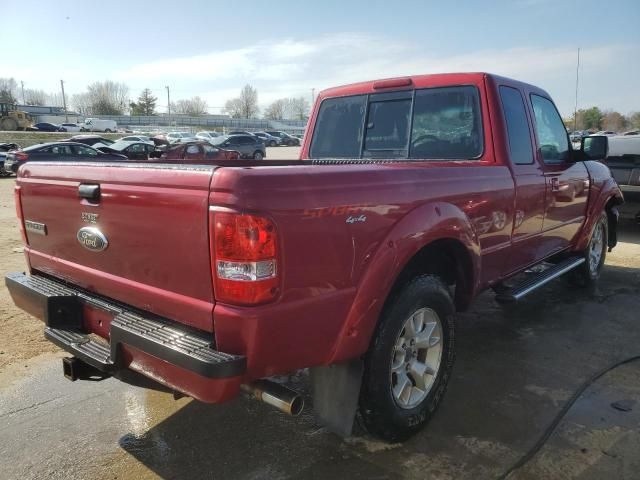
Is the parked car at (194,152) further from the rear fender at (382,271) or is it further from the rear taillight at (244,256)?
the rear taillight at (244,256)

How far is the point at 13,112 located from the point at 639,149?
67.4 meters

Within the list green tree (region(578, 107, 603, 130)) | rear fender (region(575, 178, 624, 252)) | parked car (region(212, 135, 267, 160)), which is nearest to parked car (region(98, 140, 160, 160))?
parked car (region(212, 135, 267, 160))

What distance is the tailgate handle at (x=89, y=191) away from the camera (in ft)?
8.29

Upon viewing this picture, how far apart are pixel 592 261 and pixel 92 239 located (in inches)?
213

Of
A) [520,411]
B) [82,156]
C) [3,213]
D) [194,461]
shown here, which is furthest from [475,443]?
[82,156]

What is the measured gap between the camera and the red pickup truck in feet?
6.73

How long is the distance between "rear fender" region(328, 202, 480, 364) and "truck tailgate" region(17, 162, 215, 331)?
666 mm

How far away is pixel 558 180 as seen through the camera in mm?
4512

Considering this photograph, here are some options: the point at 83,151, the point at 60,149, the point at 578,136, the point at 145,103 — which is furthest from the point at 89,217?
the point at 145,103

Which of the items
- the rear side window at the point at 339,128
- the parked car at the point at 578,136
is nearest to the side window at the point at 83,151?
the parked car at the point at 578,136

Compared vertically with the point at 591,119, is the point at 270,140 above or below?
below

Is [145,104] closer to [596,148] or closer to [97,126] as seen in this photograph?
[97,126]

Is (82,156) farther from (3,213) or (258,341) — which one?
(258,341)

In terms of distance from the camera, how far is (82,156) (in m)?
19.8
